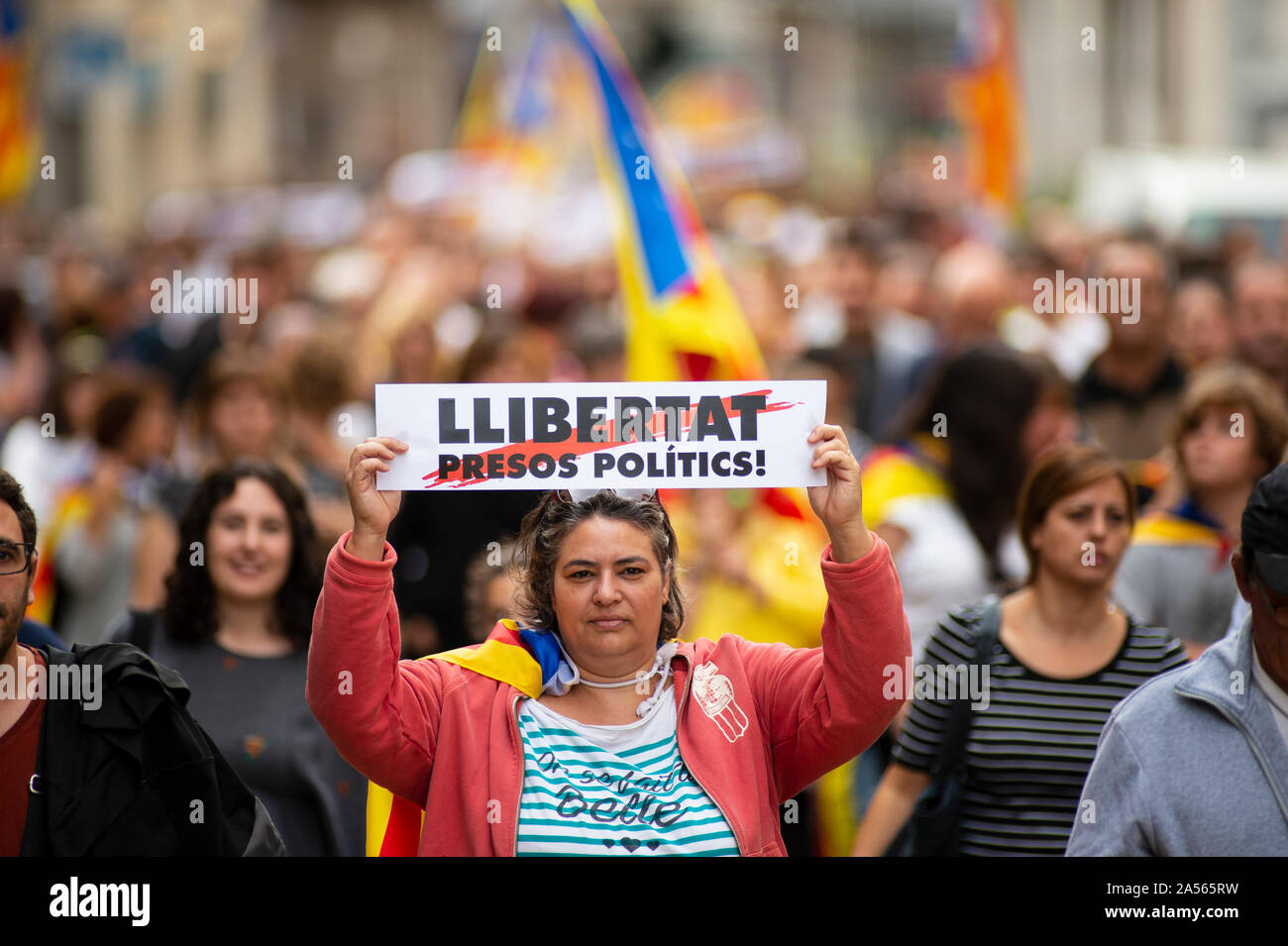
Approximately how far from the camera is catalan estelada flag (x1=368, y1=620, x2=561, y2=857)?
10.5 feet

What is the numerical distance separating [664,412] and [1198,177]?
16021mm

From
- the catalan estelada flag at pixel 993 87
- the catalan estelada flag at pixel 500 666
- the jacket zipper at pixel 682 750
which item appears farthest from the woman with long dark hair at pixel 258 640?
the catalan estelada flag at pixel 993 87

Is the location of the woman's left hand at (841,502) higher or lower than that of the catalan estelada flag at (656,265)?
lower

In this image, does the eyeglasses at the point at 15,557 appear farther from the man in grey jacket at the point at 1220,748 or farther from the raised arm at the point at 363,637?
the man in grey jacket at the point at 1220,748

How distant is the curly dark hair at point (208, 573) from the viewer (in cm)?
445

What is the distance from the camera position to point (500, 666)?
10.5 ft

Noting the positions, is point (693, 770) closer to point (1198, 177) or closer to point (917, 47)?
point (1198, 177)

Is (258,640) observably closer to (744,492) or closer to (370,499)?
(370,499)

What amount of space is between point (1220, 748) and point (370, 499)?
1579 millimetres

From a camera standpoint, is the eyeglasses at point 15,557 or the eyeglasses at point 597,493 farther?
the eyeglasses at point 597,493

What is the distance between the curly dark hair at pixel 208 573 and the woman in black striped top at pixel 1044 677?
161 cm

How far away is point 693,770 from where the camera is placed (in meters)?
3.11

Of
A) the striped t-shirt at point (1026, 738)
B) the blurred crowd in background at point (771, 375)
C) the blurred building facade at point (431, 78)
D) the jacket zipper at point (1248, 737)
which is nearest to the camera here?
the jacket zipper at point (1248, 737)
